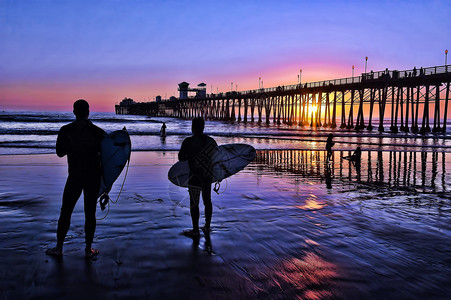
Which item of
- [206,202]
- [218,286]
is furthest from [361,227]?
[218,286]


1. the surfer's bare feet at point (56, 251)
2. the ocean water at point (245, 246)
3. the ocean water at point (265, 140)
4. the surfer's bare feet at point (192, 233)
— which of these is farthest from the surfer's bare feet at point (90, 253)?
the ocean water at point (265, 140)

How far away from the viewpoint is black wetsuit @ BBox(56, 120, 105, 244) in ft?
12.2

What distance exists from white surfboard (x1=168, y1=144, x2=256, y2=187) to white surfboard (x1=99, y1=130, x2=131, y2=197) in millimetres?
964

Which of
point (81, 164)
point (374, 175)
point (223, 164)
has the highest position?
point (81, 164)

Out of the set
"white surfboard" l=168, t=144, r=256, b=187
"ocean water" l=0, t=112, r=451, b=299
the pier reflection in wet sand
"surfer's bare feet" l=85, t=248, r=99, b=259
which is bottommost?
the pier reflection in wet sand

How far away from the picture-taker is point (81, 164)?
12.2 feet

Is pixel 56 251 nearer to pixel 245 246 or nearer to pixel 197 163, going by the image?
pixel 197 163

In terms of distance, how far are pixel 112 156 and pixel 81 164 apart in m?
0.47

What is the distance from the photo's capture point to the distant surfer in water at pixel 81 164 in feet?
12.2

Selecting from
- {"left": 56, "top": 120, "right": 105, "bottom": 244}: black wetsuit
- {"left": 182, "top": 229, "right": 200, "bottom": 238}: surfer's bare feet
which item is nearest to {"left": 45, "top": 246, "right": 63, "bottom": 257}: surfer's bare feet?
{"left": 56, "top": 120, "right": 105, "bottom": 244}: black wetsuit

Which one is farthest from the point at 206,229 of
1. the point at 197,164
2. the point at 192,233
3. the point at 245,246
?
the point at 197,164

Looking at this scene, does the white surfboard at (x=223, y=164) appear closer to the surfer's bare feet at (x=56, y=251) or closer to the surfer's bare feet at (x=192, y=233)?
the surfer's bare feet at (x=192, y=233)

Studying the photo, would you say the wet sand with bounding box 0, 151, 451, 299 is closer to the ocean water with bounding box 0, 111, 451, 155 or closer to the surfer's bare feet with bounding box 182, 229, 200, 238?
the surfer's bare feet with bounding box 182, 229, 200, 238

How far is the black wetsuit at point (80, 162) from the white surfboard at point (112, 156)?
190mm
